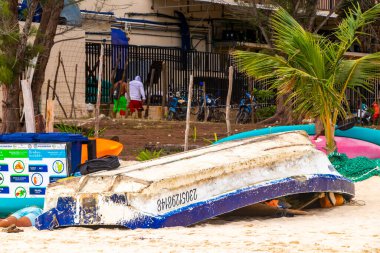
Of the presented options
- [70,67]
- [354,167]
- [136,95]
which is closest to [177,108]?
[136,95]

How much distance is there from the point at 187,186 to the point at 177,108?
17866 millimetres

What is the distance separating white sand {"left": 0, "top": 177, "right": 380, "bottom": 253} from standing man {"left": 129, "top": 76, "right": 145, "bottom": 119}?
1747 cm

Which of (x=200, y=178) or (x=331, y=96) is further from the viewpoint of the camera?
(x=331, y=96)

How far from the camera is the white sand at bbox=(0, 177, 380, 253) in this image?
7.63 meters

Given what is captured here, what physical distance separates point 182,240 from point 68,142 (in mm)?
2998

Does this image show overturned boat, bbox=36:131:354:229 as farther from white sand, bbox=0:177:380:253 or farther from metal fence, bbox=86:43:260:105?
metal fence, bbox=86:43:260:105

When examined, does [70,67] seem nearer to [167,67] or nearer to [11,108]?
[167,67]

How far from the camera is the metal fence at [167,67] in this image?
92.5 feet

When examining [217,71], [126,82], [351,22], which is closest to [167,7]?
[217,71]

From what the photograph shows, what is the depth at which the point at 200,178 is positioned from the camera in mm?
9422

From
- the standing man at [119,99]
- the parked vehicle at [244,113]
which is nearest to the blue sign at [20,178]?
the standing man at [119,99]

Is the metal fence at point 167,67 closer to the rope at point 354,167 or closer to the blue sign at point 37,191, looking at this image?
the rope at point 354,167

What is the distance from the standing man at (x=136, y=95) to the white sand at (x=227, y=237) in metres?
17.5

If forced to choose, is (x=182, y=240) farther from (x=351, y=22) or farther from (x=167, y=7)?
(x=167, y=7)
